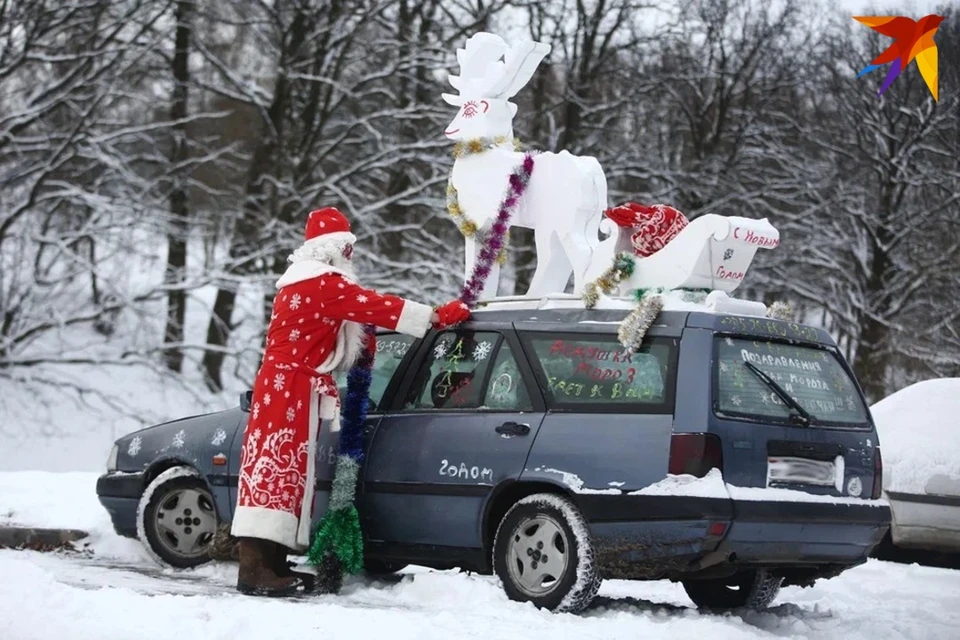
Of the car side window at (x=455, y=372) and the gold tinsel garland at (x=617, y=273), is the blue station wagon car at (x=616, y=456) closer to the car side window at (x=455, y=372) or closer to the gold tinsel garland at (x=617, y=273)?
the car side window at (x=455, y=372)

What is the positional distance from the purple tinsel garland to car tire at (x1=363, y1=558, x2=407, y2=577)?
159 centimetres

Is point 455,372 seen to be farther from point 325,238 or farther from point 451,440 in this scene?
point 325,238

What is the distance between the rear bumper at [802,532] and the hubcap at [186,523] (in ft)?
11.7

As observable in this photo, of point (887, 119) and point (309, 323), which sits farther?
point (887, 119)

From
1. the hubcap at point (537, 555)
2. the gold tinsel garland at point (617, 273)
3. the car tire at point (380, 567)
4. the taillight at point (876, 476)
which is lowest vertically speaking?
the car tire at point (380, 567)

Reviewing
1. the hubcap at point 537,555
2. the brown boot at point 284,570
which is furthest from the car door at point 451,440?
the brown boot at point 284,570

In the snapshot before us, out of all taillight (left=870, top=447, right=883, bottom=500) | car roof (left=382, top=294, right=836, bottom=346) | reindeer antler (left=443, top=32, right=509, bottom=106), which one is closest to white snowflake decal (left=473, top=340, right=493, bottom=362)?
car roof (left=382, top=294, right=836, bottom=346)

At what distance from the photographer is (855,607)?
7945 mm

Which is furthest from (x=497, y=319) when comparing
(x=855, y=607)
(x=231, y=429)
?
(x=855, y=607)

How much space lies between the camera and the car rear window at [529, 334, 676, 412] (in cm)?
643

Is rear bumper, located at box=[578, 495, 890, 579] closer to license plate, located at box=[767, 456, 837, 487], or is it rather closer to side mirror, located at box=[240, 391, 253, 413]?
license plate, located at box=[767, 456, 837, 487]

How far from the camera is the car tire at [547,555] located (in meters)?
6.45

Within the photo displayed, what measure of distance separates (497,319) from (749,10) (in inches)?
815

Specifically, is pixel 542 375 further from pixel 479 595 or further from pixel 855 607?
pixel 855 607
